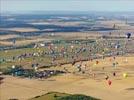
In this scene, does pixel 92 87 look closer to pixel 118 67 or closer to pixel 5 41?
pixel 118 67

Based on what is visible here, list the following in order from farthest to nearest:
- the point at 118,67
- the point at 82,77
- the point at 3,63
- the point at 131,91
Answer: the point at 3,63 → the point at 118,67 → the point at 82,77 → the point at 131,91

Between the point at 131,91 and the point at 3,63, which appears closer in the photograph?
the point at 131,91

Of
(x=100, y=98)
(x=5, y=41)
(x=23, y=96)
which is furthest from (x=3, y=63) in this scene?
(x=5, y=41)

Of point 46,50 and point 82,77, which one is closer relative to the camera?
point 82,77

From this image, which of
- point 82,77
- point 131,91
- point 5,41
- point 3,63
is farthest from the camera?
point 5,41

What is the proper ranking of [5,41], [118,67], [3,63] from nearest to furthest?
[118,67], [3,63], [5,41]

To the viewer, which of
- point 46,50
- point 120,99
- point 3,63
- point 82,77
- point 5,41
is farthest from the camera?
point 5,41

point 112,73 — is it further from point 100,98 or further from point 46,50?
point 46,50

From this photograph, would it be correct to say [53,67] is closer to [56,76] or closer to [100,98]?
[56,76]

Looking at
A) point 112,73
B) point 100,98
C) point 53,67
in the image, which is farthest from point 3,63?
point 100,98
